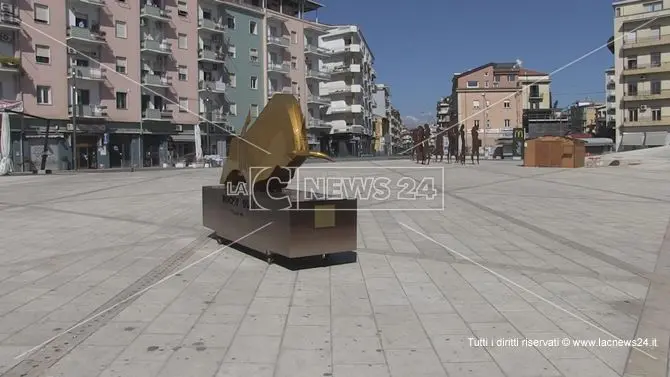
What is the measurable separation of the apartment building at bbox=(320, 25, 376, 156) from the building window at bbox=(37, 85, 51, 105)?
43.8 meters

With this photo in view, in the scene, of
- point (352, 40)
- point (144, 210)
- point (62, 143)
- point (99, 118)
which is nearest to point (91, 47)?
point (99, 118)

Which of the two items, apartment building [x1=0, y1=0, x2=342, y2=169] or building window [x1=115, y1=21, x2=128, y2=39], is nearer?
apartment building [x1=0, y1=0, x2=342, y2=169]

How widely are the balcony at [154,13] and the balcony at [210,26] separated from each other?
4.04 metres

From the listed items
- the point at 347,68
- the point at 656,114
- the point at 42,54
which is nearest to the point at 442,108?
the point at 347,68

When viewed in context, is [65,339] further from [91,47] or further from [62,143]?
[91,47]

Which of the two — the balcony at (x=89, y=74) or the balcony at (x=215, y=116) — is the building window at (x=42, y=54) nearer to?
the balcony at (x=89, y=74)

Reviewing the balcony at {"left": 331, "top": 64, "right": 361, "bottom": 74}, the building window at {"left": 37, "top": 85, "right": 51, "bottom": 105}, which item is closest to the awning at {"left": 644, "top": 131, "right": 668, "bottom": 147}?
the balcony at {"left": 331, "top": 64, "right": 361, "bottom": 74}

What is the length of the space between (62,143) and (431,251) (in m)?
42.4

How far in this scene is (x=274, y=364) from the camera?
3.84 metres

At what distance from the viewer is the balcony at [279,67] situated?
66.1 metres

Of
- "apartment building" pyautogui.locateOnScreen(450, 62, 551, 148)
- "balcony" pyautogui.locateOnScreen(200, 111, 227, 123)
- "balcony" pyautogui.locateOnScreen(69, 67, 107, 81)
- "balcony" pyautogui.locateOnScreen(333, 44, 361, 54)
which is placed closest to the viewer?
"balcony" pyautogui.locateOnScreen(69, 67, 107, 81)

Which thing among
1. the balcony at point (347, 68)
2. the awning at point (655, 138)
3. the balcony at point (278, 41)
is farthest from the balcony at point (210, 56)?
the awning at point (655, 138)

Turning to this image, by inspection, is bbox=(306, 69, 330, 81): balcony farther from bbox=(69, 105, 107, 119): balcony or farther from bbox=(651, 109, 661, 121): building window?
bbox=(651, 109, 661, 121): building window

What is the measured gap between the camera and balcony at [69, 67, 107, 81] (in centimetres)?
4538
